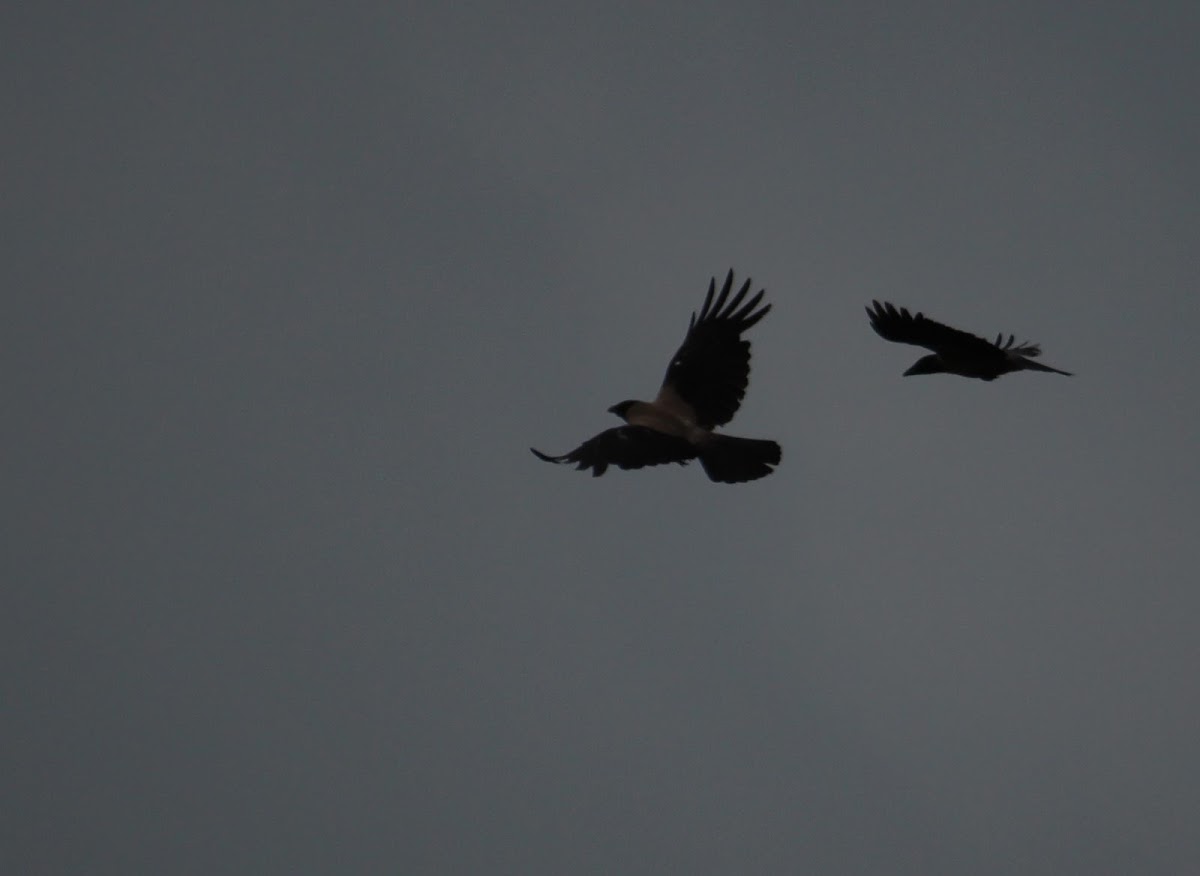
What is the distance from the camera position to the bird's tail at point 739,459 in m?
11.3

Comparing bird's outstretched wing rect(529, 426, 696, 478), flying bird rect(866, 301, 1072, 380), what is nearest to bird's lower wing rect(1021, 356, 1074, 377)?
flying bird rect(866, 301, 1072, 380)

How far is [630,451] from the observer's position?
472 inches

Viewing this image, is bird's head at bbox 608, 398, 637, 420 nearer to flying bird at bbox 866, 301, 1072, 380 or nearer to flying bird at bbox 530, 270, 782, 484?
flying bird at bbox 530, 270, 782, 484

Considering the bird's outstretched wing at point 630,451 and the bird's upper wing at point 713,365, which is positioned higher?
the bird's upper wing at point 713,365

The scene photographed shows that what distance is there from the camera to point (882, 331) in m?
11.7

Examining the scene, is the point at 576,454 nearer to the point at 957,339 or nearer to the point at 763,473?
the point at 763,473

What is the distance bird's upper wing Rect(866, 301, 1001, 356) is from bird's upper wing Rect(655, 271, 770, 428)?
52.5 inches

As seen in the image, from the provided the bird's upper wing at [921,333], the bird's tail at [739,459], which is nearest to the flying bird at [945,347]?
the bird's upper wing at [921,333]

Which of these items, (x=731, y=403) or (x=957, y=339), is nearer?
(x=957, y=339)

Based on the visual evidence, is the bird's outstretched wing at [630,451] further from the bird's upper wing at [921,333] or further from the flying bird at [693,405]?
the bird's upper wing at [921,333]

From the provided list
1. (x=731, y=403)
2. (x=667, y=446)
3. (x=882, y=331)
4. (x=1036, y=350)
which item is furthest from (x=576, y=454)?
(x=1036, y=350)

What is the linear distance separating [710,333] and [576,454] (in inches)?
72.7

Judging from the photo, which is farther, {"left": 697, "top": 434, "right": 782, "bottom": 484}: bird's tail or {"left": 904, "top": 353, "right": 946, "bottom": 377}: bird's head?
{"left": 904, "top": 353, "right": 946, "bottom": 377}: bird's head

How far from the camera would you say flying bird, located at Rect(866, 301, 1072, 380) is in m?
11.5
